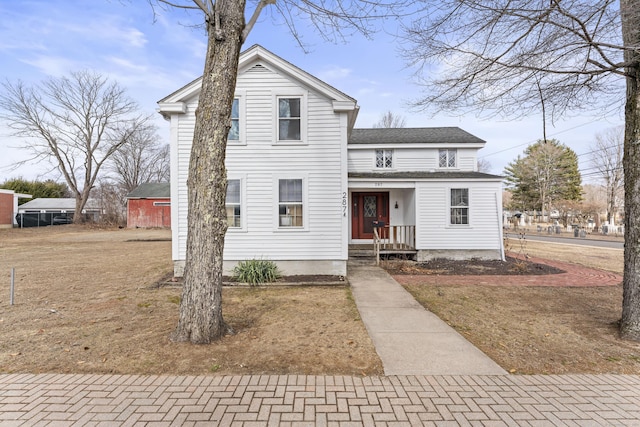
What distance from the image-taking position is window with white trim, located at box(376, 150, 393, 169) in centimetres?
1390

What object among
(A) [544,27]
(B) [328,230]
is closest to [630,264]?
(A) [544,27]

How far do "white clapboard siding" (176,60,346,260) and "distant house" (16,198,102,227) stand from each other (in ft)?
117

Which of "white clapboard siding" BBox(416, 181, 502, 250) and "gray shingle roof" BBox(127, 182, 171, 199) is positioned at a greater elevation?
"gray shingle roof" BBox(127, 182, 171, 199)

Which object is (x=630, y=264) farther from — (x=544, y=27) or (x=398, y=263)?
(x=398, y=263)

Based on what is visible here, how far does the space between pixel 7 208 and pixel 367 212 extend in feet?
120

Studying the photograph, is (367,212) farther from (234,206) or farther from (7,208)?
(7,208)

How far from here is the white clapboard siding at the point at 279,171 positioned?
8.91m

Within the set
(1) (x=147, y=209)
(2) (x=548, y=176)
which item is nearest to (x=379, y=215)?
(1) (x=147, y=209)

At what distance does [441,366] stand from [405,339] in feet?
2.85

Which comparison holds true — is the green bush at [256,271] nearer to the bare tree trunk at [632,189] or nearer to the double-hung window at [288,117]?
the double-hung window at [288,117]

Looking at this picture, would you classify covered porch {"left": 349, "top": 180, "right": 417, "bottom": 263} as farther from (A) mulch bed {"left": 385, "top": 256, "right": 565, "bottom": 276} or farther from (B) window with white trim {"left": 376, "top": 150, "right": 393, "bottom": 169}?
(A) mulch bed {"left": 385, "top": 256, "right": 565, "bottom": 276}

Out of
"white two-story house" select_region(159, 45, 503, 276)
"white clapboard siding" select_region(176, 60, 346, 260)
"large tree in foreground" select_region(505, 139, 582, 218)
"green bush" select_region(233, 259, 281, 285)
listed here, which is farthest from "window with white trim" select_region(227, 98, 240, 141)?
"large tree in foreground" select_region(505, 139, 582, 218)

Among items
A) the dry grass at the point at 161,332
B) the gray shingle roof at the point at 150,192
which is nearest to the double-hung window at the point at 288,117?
the dry grass at the point at 161,332

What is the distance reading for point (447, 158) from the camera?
13.6m
